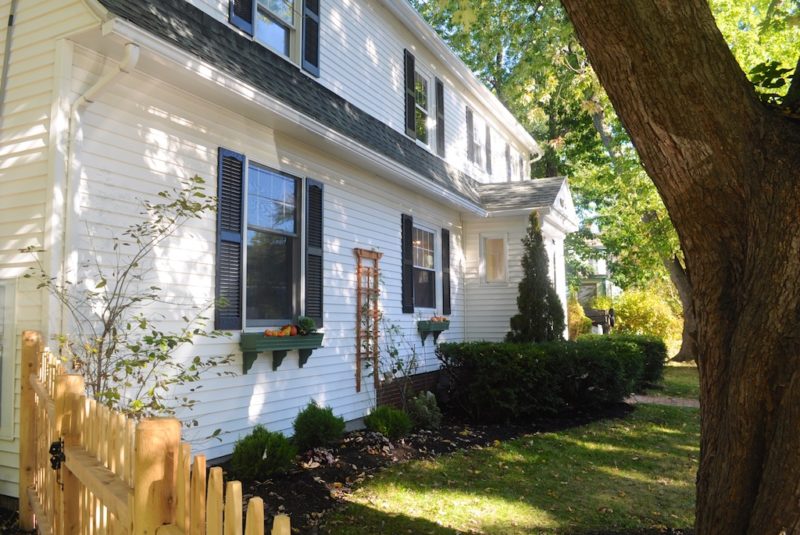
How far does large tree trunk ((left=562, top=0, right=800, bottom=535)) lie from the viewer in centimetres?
273

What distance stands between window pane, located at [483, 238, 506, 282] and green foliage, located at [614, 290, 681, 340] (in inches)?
449

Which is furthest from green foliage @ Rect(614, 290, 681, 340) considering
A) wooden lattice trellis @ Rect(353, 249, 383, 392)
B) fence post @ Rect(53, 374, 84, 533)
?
fence post @ Rect(53, 374, 84, 533)

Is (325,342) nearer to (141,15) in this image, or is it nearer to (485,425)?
(485,425)

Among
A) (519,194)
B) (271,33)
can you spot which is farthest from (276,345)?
(519,194)

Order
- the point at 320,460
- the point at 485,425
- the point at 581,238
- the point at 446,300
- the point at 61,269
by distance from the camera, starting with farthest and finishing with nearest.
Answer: the point at 581,238 → the point at 446,300 → the point at 485,425 → the point at 320,460 → the point at 61,269

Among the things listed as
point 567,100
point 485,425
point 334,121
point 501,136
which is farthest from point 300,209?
point 501,136

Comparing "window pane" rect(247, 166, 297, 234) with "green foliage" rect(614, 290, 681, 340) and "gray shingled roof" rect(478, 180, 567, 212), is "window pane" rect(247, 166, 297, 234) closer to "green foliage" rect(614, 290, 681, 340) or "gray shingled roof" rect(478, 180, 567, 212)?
"gray shingled roof" rect(478, 180, 567, 212)

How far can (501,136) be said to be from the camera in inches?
679

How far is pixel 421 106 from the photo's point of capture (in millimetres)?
11852

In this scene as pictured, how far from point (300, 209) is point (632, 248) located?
1562 cm

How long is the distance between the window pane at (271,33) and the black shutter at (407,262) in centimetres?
353

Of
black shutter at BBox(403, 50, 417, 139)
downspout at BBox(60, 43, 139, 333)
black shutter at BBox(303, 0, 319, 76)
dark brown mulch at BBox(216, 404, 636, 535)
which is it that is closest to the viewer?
downspout at BBox(60, 43, 139, 333)

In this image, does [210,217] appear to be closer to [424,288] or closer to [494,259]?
[424,288]

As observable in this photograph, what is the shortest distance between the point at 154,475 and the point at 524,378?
25.7 ft
